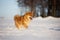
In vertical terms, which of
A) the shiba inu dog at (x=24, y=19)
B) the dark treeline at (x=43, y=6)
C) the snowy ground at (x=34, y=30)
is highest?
the dark treeline at (x=43, y=6)

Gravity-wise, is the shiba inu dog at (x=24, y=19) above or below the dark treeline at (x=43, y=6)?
below

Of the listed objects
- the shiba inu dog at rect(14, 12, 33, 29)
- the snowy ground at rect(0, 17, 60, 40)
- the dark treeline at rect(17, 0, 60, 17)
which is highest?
the dark treeline at rect(17, 0, 60, 17)

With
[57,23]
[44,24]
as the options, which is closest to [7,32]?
[44,24]

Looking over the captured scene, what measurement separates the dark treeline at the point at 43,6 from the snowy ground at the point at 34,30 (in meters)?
0.06

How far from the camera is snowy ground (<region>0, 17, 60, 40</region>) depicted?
58.6 inches

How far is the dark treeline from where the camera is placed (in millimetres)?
1501

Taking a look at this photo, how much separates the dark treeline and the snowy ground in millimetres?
60

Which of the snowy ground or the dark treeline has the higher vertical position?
the dark treeline

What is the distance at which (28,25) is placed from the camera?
151 centimetres

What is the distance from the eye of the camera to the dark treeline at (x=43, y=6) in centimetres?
150

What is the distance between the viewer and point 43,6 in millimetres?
1509

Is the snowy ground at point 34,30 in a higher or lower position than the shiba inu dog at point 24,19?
lower

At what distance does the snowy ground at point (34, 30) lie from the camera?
1489 mm

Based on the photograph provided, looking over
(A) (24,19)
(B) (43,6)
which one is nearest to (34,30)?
(A) (24,19)
